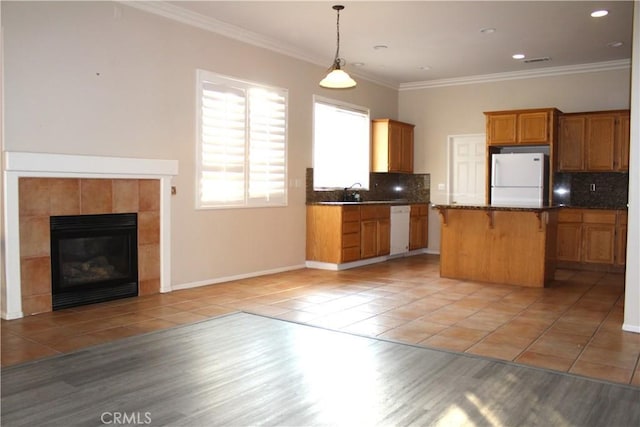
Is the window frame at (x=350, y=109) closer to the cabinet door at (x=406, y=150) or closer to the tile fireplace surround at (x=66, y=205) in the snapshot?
the cabinet door at (x=406, y=150)

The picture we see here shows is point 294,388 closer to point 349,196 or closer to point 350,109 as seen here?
point 349,196

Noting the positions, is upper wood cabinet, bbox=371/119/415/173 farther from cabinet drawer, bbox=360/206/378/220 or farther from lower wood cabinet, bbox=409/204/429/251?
cabinet drawer, bbox=360/206/378/220

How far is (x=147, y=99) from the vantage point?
5414 millimetres

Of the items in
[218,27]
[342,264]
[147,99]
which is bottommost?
[342,264]

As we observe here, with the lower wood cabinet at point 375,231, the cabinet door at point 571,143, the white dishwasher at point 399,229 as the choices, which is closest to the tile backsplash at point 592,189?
the cabinet door at point 571,143

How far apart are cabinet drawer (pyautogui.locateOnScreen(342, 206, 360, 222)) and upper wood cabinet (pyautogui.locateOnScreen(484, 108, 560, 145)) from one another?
251cm

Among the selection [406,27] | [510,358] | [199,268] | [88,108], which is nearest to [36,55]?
[88,108]

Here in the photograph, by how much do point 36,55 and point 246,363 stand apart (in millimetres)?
3248

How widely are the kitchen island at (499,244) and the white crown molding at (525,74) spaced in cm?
294

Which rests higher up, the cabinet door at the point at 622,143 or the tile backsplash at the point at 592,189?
the cabinet door at the point at 622,143

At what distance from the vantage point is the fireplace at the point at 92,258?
488 cm

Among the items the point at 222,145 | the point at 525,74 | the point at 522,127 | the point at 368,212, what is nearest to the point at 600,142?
the point at 522,127

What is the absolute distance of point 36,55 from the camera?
4.54 m

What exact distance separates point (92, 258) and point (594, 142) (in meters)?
6.92
